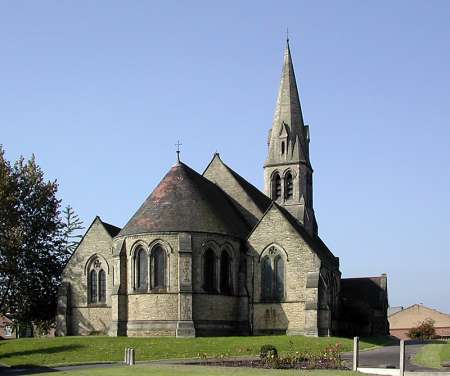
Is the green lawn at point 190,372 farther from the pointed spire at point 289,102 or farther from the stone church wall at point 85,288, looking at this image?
the pointed spire at point 289,102

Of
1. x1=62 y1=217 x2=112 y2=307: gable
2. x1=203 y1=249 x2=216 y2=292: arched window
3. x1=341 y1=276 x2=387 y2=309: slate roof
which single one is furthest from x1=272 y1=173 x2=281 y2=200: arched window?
x1=203 y1=249 x2=216 y2=292: arched window

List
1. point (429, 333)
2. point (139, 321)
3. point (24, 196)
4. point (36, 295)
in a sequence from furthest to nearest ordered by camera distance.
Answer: point (429, 333) < point (36, 295) < point (24, 196) < point (139, 321)

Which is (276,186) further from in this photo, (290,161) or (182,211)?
(182,211)

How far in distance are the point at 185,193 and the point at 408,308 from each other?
217ft

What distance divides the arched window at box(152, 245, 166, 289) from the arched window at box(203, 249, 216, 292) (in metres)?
2.63

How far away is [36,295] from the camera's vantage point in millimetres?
55312

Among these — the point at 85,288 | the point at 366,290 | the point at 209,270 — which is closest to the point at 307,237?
the point at 209,270

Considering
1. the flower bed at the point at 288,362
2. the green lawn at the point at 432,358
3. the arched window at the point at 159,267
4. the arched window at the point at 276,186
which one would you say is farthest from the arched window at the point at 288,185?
the flower bed at the point at 288,362

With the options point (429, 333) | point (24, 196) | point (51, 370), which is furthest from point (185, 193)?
point (429, 333)

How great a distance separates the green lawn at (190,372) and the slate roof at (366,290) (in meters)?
44.9

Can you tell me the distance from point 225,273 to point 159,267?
15.4ft

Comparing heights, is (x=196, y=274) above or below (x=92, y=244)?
below

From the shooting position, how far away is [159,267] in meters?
48.2

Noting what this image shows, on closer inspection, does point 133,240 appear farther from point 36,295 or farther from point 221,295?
point 36,295
